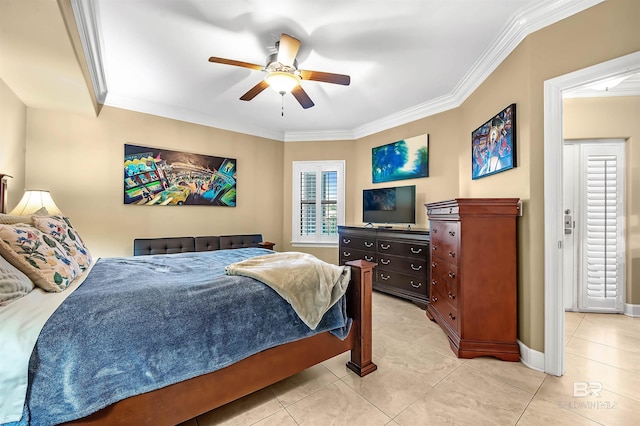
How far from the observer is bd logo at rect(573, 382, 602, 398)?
1.72 m

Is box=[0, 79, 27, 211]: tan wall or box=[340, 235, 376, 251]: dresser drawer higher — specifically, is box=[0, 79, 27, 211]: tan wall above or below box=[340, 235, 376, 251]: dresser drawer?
above

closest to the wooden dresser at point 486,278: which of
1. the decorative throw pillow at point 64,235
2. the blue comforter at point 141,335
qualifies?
the blue comforter at point 141,335

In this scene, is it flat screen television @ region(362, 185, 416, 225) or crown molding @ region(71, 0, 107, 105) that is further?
flat screen television @ region(362, 185, 416, 225)

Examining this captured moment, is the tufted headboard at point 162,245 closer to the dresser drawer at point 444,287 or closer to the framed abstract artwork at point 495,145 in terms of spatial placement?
the dresser drawer at point 444,287

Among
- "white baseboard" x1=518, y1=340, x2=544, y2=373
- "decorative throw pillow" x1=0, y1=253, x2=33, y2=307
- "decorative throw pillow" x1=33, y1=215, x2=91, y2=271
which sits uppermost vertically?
"decorative throw pillow" x1=33, y1=215, x2=91, y2=271

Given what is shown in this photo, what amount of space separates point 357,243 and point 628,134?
3.44 meters

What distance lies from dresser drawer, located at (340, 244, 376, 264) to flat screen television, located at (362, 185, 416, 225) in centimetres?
57

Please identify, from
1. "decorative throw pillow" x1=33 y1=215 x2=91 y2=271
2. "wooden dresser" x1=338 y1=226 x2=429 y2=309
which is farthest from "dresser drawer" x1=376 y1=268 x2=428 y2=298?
"decorative throw pillow" x1=33 y1=215 x2=91 y2=271

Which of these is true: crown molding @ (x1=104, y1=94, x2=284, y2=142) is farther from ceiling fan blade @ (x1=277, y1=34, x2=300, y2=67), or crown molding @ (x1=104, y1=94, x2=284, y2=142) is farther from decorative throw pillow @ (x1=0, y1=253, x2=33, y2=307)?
decorative throw pillow @ (x1=0, y1=253, x2=33, y2=307)

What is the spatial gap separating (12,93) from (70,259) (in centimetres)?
230

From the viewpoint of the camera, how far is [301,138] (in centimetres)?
496

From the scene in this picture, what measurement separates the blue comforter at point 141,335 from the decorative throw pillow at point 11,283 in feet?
0.62

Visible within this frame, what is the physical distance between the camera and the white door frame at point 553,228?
1.94 metres

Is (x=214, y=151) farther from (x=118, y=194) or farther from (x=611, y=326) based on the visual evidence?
(x=611, y=326)
